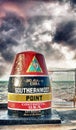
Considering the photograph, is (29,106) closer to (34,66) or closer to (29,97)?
(29,97)

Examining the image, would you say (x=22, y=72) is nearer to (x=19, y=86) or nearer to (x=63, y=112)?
(x=19, y=86)

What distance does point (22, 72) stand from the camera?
41.3 ft

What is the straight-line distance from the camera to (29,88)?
40.4 feet

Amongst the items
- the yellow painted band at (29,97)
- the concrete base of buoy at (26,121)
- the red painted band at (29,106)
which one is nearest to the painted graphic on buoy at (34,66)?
the yellow painted band at (29,97)

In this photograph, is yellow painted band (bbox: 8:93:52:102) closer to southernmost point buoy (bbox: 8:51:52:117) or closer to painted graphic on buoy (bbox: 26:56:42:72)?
southernmost point buoy (bbox: 8:51:52:117)

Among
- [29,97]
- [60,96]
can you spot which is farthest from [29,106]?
[60,96]

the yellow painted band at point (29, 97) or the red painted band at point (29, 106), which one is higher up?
the yellow painted band at point (29, 97)

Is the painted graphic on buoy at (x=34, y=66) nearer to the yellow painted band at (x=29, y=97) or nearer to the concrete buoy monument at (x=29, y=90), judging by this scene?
the concrete buoy monument at (x=29, y=90)

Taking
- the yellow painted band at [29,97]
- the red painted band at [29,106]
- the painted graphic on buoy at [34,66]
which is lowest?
the red painted band at [29,106]

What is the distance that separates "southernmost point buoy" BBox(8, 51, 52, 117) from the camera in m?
12.3

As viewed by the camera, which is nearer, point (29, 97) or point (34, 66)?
point (29, 97)

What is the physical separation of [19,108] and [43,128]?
170 centimetres

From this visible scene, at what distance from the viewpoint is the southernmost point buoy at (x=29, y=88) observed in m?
12.3

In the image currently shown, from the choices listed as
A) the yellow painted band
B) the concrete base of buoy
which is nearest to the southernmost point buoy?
the yellow painted band
